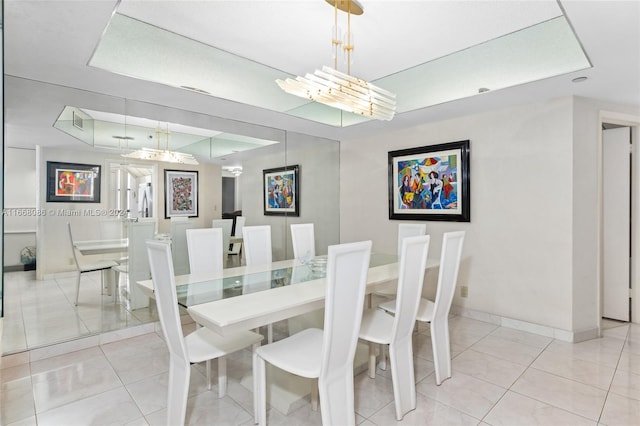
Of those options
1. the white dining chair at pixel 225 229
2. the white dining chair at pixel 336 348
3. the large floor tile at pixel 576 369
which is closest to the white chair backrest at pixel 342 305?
the white dining chair at pixel 336 348

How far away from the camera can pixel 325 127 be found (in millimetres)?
4398

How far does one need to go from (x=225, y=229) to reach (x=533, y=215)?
3323 mm

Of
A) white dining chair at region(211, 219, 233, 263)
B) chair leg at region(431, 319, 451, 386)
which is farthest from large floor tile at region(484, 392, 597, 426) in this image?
white dining chair at region(211, 219, 233, 263)

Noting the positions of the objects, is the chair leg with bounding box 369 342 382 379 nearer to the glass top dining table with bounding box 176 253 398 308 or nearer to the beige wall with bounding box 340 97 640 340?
the glass top dining table with bounding box 176 253 398 308

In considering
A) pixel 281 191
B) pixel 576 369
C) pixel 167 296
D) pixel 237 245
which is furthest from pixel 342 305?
pixel 281 191

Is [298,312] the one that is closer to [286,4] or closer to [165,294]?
[165,294]

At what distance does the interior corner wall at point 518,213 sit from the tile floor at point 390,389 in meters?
0.51

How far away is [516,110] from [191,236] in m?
3.40

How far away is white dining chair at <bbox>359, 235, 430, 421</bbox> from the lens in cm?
199

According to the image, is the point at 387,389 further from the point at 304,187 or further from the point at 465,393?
the point at 304,187

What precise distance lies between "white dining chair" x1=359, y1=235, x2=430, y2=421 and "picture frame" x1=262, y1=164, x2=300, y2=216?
2608mm

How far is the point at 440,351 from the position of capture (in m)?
2.44

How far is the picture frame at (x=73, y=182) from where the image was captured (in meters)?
2.97

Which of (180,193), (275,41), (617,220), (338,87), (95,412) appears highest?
(275,41)
